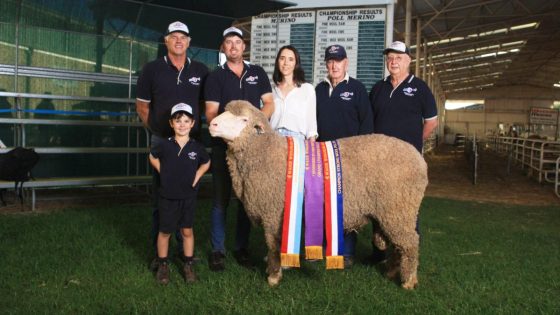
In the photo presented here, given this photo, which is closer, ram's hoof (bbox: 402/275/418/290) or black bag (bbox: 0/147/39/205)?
ram's hoof (bbox: 402/275/418/290)

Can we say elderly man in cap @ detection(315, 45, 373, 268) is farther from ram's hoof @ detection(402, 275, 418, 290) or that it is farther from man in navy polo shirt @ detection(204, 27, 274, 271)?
ram's hoof @ detection(402, 275, 418, 290)

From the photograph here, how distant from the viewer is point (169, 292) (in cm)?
361

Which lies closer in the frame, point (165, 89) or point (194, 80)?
point (165, 89)

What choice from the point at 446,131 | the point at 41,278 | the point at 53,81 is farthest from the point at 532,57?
the point at 41,278

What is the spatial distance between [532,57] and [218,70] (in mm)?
38237

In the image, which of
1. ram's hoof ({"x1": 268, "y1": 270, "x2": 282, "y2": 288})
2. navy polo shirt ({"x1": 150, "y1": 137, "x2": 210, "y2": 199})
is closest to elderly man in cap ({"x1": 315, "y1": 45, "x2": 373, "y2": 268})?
ram's hoof ({"x1": 268, "y1": 270, "x2": 282, "y2": 288})

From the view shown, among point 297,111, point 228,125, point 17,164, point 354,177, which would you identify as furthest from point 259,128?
point 17,164

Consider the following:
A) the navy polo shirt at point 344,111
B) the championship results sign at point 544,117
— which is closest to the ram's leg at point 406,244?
the navy polo shirt at point 344,111

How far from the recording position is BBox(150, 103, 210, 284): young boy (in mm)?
3789

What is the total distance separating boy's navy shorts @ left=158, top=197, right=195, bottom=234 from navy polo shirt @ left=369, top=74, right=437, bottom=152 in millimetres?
1853

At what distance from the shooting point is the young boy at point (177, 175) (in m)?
3.79

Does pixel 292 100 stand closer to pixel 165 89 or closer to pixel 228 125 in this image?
pixel 228 125

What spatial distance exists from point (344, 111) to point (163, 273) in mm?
2089

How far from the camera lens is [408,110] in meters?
4.19
